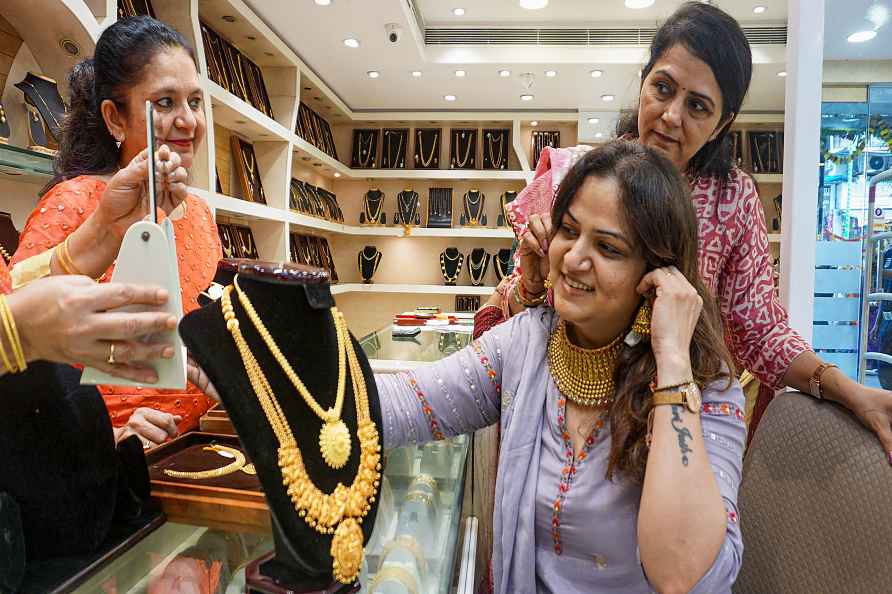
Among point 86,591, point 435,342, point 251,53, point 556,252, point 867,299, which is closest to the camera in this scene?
point 86,591

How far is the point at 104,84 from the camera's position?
3.48 ft

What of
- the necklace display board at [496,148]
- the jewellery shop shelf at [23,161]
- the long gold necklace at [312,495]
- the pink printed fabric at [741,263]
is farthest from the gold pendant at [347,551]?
the necklace display board at [496,148]

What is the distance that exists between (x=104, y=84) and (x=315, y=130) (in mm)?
3814

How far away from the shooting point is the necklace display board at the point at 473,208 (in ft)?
17.8

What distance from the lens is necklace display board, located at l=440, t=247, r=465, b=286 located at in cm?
546

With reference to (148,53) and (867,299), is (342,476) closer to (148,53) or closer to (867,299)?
(148,53)

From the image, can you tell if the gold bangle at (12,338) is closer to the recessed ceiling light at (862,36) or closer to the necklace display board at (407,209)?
the recessed ceiling light at (862,36)

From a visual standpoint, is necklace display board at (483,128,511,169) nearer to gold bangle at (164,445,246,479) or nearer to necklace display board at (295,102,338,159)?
necklace display board at (295,102,338,159)

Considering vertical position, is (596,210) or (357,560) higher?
(596,210)

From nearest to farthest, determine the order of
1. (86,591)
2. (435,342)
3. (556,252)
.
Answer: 1. (86,591)
2. (556,252)
3. (435,342)

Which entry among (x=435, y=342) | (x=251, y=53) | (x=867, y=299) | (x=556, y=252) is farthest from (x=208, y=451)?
(x=251, y=53)

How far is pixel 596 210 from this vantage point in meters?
0.91

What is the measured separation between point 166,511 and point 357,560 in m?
0.27

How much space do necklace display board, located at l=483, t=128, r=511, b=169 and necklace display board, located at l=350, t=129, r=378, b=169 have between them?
108 cm
